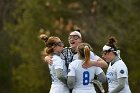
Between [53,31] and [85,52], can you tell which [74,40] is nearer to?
[85,52]

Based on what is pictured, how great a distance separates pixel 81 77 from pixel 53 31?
67.2 ft

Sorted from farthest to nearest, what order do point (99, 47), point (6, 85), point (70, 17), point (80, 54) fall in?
point (6, 85)
point (70, 17)
point (99, 47)
point (80, 54)

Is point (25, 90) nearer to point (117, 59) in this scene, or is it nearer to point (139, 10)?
point (139, 10)

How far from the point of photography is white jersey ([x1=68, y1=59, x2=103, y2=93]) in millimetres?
12969

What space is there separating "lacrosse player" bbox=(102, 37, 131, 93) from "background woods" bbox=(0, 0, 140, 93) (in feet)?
57.7

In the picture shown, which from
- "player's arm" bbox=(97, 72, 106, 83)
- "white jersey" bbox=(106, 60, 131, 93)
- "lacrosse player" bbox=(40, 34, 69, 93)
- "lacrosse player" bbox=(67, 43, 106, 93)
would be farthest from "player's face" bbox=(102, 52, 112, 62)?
"lacrosse player" bbox=(40, 34, 69, 93)

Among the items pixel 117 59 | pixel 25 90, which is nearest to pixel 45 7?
pixel 25 90

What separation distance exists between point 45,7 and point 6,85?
4.28 m

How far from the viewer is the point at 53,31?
33.4 meters

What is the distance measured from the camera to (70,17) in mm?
33969

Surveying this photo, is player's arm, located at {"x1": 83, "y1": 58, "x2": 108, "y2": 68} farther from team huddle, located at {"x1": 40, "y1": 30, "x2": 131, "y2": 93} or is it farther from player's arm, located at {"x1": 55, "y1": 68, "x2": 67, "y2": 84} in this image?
player's arm, located at {"x1": 55, "y1": 68, "x2": 67, "y2": 84}

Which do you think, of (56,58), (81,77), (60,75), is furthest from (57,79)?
(81,77)

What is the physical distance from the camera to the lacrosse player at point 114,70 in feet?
43.0

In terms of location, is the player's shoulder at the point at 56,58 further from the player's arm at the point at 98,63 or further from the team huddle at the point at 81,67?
the player's arm at the point at 98,63
